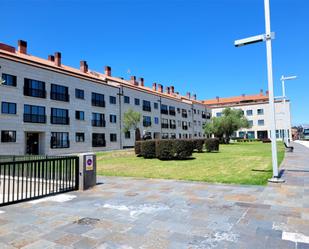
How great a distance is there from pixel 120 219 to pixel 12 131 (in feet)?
80.7

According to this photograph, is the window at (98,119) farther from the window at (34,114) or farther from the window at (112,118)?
the window at (34,114)

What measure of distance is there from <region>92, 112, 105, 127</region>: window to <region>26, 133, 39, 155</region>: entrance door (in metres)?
8.46

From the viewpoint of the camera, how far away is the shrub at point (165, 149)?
57.4 ft

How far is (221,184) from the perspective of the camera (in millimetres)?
8492

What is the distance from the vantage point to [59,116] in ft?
101

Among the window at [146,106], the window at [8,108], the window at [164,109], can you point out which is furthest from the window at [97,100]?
the window at [164,109]

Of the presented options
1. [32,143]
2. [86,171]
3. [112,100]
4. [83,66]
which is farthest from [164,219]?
[83,66]

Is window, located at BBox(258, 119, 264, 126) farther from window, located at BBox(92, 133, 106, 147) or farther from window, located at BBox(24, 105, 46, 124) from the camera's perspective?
window, located at BBox(24, 105, 46, 124)

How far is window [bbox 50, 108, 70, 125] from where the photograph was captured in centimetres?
2984

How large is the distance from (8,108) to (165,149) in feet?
57.1

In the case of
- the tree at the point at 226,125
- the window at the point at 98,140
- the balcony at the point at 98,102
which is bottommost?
the window at the point at 98,140

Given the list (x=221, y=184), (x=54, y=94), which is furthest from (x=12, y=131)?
(x=221, y=184)

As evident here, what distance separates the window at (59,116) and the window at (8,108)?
15.0ft

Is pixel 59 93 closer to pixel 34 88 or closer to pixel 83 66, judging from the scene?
pixel 34 88
